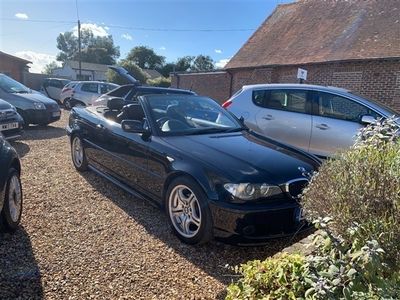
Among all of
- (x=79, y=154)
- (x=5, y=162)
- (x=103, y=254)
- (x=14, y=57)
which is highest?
(x=14, y=57)

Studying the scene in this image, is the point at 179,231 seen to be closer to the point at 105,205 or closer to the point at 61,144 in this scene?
the point at 105,205

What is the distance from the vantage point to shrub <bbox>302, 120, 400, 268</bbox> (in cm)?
171

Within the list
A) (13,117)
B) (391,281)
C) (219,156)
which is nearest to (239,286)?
(391,281)

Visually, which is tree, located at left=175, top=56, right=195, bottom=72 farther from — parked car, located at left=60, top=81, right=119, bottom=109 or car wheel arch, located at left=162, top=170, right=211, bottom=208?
car wheel arch, located at left=162, top=170, right=211, bottom=208

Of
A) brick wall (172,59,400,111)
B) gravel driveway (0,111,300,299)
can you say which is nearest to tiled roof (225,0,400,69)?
brick wall (172,59,400,111)

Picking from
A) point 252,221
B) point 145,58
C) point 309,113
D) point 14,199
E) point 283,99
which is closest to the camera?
point 252,221

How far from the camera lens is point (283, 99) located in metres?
6.84

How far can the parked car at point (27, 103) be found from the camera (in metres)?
9.92

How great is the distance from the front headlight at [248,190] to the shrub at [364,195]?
36.0 inches

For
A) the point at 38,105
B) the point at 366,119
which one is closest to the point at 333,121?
the point at 366,119

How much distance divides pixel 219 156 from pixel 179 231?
33.5 inches

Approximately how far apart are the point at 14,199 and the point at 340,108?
515cm

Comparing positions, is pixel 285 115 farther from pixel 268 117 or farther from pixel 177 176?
pixel 177 176

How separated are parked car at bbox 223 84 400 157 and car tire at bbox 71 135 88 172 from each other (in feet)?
10.1
